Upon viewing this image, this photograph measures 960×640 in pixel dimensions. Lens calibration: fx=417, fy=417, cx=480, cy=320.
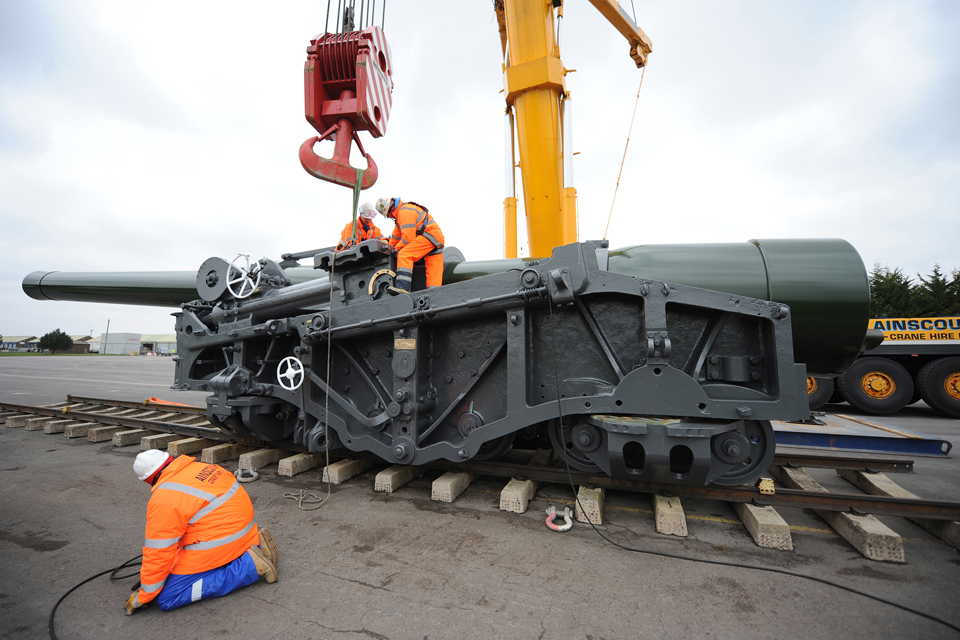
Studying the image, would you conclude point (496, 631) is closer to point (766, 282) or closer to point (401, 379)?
point (401, 379)

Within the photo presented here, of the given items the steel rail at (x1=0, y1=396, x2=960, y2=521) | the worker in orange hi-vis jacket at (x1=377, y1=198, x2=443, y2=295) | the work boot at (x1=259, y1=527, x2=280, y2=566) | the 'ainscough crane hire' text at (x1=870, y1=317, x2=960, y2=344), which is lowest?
the work boot at (x1=259, y1=527, x2=280, y2=566)

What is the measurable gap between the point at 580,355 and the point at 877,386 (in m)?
9.31

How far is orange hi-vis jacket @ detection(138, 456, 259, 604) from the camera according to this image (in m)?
2.12

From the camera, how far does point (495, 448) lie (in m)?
3.94

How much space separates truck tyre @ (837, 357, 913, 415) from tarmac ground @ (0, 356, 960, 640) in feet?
20.3

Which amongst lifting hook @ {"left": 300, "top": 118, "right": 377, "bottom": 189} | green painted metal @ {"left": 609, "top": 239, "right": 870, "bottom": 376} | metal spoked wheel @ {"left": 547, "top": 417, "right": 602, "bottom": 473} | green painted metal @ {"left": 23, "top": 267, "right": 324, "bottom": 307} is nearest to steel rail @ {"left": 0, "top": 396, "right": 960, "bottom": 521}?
metal spoked wheel @ {"left": 547, "top": 417, "right": 602, "bottom": 473}

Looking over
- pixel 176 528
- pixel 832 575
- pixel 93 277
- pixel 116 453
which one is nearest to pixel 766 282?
pixel 832 575

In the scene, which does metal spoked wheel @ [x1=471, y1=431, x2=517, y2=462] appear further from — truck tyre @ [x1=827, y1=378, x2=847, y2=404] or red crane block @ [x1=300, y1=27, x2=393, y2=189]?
truck tyre @ [x1=827, y1=378, x2=847, y2=404]

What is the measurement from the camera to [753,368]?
2990 millimetres

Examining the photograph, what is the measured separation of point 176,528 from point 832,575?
145 inches

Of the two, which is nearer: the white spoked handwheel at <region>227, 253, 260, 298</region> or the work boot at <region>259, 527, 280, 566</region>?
the work boot at <region>259, 527, 280, 566</region>

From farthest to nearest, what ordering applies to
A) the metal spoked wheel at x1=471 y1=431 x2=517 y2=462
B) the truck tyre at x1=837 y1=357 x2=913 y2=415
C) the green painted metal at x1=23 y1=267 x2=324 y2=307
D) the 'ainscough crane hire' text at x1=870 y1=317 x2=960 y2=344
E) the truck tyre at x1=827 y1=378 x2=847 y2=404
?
the truck tyre at x1=827 y1=378 x2=847 y2=404
the truck tyre at x1=837 y1=357 x2=913 y2=415
the 'ainscough crane hire' text at x1=870 y1=317 x2=960 y2=344
the green painted metal at x1=23 y1=267 x2=324 y2=307
the metal spoked wheel at x1=471 y1=431 x2=517 y2=462

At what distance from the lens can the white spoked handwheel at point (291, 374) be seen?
13.2 feet

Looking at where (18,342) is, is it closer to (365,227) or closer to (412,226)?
(365,227)
